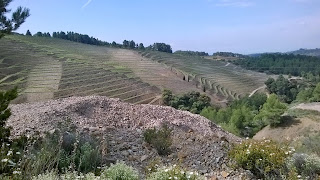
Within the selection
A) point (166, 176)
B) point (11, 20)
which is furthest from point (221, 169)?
point (11, 20)

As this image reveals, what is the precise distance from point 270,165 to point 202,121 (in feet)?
14.1

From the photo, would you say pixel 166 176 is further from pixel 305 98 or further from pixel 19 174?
pixel 305 98

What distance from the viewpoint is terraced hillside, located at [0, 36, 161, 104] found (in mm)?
25975

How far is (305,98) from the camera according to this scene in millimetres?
38344

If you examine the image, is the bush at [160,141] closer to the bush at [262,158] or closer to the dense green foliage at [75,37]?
the bush at [262,158]

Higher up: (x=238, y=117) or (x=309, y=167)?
(x=309, y=167)

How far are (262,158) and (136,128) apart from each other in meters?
3.47

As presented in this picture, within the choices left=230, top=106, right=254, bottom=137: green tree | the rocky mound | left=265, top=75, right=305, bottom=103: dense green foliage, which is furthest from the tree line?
the rocky mound

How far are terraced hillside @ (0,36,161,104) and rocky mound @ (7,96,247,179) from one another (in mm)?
14375

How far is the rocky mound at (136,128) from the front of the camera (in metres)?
5.56

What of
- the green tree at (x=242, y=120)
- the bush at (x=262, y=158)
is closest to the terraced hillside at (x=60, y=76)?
the green tree at (x=242, y=120)

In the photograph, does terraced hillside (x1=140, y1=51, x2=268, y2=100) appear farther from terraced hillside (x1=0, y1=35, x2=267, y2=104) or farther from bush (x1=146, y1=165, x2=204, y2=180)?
bush (x1=146, y1=165, x2=204, y2=180)

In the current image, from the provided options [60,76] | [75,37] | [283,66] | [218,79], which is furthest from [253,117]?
[283,66]

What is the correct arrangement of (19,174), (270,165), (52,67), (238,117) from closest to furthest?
(19,174)
(270,165)
(238,117)
(52,67)
